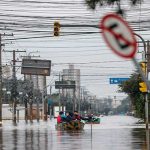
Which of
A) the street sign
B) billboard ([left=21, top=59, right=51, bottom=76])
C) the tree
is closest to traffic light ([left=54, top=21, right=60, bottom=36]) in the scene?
the tree

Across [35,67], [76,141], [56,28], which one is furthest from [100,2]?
[35,67]

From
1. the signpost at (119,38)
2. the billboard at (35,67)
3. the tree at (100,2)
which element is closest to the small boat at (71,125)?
the billboard at (35,67)

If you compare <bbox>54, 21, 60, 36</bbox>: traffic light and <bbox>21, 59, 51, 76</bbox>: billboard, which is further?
<bbox>21, 59, 51, 76</bbox>: billboard

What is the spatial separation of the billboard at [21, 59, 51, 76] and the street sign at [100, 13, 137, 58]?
6322 cm

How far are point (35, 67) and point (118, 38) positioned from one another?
6458 centimetres

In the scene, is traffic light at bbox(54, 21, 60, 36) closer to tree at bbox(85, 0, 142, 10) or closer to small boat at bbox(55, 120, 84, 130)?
tree at bbox(85, 0, 142, 10)

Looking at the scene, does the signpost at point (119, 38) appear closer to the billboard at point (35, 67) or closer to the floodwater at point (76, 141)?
the floodwater at point (76, 141)

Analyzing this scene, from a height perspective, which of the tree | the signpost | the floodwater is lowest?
the floodwater

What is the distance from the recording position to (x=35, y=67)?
7462 centimetres

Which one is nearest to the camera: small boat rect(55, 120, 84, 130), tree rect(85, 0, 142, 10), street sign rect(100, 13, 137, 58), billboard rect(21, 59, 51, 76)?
street sign rect(100, 13, 137, 58)

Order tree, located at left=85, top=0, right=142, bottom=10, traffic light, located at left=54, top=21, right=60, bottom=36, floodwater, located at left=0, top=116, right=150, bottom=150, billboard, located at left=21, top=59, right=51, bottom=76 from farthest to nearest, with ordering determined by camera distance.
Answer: billboard, located at left=21, top=59, right=51, bottom=76 < traffic light, located at left=54, top=21, right=60, bottom=36 < floodwater, located at left=0, top=116, right=150, bottom=150 < tree, located at left=85, top=0, right=142, bottom=10

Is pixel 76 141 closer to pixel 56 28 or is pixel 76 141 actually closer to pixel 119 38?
pixel 56 28

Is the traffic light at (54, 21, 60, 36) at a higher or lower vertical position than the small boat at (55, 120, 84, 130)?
higher

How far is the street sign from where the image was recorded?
10258mm
